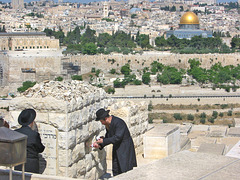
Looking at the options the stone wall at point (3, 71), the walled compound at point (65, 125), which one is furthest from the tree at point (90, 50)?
the walled compound at point (65, 125)

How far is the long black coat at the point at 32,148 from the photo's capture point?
16.3 feet

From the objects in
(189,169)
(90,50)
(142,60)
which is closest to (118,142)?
(189,169)

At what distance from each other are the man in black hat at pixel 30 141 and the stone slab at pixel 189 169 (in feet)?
4.46

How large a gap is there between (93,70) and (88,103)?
116 ft

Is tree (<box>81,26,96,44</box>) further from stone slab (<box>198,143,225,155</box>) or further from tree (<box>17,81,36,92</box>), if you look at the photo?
stone slab (<box>198,143,225,155</box>)

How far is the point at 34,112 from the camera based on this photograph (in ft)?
16.7

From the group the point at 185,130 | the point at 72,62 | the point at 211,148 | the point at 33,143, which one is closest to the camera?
the point at 33,143

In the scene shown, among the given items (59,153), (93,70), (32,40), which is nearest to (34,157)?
(59,153)

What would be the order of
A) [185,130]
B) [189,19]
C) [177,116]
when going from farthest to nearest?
[189,19] < [177,116] < [185,130]

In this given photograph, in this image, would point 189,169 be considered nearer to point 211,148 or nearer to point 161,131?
point 211,148

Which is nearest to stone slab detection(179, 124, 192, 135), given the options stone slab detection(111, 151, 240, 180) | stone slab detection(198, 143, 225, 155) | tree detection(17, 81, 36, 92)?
stone slab detection(198, 143, 225, 155)

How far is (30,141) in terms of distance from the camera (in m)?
4.96

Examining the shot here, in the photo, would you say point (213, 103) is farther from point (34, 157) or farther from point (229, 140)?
point (34, 157)

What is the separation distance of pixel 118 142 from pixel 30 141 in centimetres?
80
